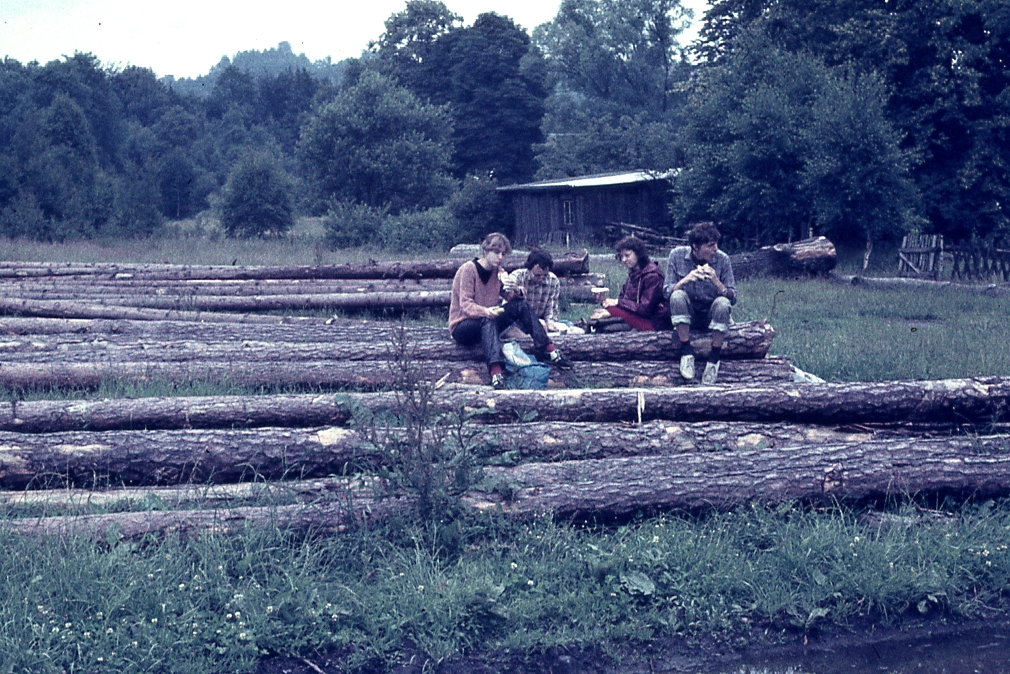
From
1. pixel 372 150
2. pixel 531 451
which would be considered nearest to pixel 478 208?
pixel 372 150

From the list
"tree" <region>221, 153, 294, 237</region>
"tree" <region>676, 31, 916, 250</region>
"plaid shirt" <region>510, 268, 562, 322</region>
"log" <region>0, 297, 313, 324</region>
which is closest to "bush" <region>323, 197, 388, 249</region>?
"tree" <region>221, 153, 294, 237</region>

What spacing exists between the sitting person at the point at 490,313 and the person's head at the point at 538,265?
2.77 ft

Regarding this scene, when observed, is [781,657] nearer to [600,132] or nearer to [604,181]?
[604,181]

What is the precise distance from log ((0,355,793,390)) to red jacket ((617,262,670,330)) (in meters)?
0.94

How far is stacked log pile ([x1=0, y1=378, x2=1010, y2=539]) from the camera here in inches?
193

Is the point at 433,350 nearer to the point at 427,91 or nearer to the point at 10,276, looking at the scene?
the point at 10,276

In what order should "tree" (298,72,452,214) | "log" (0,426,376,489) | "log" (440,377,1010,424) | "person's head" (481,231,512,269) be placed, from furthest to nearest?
1. "tree" (298,72,452,214)
2. "person's head" (481,231,512,269)
3. "log" (440,377,1010,424)
4. "log" (0,426,376,489)

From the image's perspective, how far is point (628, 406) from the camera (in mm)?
6207

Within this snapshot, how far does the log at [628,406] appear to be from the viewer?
601cm

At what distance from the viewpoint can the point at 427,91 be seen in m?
54.3

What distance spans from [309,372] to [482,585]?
3.66 meters

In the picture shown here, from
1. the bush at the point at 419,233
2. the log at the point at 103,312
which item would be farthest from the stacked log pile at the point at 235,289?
the bush at the point at 419,233

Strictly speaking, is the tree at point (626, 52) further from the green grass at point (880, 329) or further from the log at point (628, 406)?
the log at point (628, 406)

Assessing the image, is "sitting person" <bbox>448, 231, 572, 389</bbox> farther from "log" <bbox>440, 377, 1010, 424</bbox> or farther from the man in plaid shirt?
"log" <bbox>440, 377, 1010, 424</bbox>
